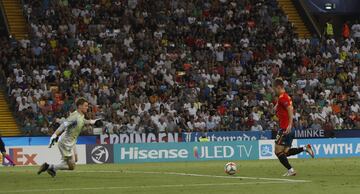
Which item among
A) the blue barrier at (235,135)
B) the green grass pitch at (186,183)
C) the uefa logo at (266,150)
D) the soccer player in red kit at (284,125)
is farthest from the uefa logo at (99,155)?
the soccer player in red kit at (284,125)

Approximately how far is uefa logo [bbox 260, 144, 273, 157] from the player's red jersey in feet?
49.7

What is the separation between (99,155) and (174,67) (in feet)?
29.5

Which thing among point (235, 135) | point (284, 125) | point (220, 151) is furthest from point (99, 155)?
point (284, 125)

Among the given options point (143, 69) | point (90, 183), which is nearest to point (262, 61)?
point (143, 69)

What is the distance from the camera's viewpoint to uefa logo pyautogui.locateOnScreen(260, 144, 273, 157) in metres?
38.2

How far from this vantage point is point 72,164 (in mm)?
24000

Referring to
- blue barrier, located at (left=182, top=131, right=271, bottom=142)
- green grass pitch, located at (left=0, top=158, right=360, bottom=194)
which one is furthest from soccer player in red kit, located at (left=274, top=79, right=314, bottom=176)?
blue barrier, located at (left=182, top=131, right=271, bottom=142)

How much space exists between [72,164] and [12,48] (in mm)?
19027

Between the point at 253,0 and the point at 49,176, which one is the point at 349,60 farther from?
the point at 49,176

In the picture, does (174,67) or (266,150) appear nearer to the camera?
(266,150)

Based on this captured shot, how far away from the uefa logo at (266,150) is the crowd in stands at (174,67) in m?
3.33

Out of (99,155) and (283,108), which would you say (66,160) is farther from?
(99,155)

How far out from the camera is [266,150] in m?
38.2

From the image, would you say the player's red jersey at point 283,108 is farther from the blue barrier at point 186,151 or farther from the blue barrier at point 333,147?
the blue barrier at point 333,147
